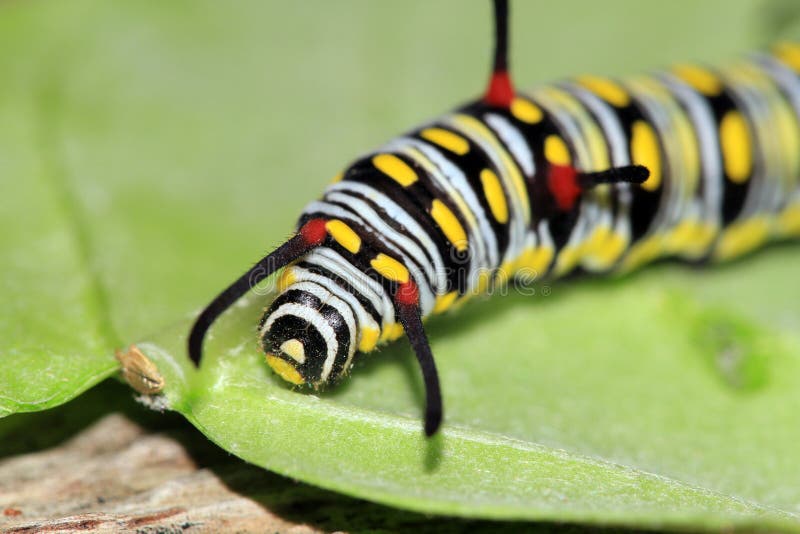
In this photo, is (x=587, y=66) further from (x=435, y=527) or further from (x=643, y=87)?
(x=435, y=527)

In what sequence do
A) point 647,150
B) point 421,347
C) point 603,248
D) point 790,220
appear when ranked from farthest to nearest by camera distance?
point 790,220 < point 603,248 < point 647,150 < point 421,347

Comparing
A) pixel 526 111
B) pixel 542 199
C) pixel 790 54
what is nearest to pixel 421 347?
pixel 542 199

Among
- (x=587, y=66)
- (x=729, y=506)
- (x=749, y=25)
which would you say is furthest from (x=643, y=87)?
(x=729, y=506)

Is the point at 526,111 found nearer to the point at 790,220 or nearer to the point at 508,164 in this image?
the point at 508,164

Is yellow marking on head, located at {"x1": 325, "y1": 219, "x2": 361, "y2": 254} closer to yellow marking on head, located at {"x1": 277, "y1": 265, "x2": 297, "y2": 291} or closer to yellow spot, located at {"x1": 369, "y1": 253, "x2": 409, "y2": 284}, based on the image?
yellow spot, located at {"x1": 369, "y1": 253, "x2": 409, "y2": 284}

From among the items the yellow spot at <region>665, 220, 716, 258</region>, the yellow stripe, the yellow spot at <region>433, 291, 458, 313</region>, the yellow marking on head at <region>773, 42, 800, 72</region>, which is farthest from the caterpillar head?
the yellow marking on head at <region>773, 42, 800, 72</region>

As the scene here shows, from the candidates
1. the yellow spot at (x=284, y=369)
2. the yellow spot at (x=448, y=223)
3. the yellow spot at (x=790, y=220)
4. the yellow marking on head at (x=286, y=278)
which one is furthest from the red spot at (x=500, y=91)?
the yellow spot at (x=790, y=220)

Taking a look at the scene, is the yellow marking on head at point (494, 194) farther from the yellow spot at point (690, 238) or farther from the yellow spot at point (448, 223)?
the yellow spot at point (690, 238)
